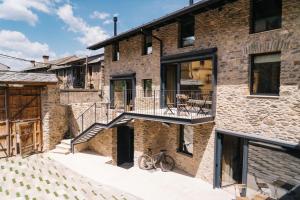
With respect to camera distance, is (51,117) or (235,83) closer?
(235,83)

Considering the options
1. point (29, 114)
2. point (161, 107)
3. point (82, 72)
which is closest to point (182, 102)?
point (161, 107)

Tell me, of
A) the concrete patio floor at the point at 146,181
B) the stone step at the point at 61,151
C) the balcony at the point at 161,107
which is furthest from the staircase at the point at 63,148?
the balcony at the point at 161,107

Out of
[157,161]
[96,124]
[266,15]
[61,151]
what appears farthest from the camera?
[61,151]

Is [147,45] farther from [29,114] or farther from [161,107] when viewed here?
[29,114]

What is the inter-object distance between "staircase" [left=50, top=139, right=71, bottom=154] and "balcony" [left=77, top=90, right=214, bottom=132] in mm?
1441

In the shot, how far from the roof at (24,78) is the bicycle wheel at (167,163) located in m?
8.57

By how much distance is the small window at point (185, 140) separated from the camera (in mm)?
12623

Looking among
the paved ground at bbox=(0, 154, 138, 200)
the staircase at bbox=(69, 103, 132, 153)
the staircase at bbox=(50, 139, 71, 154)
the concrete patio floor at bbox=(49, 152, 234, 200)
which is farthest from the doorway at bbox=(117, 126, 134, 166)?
the staircase at bbox=(50, 139, 71, 154)

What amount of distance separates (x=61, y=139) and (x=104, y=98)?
4.39m

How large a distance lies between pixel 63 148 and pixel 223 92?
1108cm

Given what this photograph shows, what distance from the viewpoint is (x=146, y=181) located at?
1105 centimetres

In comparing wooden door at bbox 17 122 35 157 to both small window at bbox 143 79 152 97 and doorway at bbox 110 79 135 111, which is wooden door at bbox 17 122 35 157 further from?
small window at bbox 143 79 152 97

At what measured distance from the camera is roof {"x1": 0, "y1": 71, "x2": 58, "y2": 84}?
1289 centimetres

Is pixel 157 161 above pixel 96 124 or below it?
below
